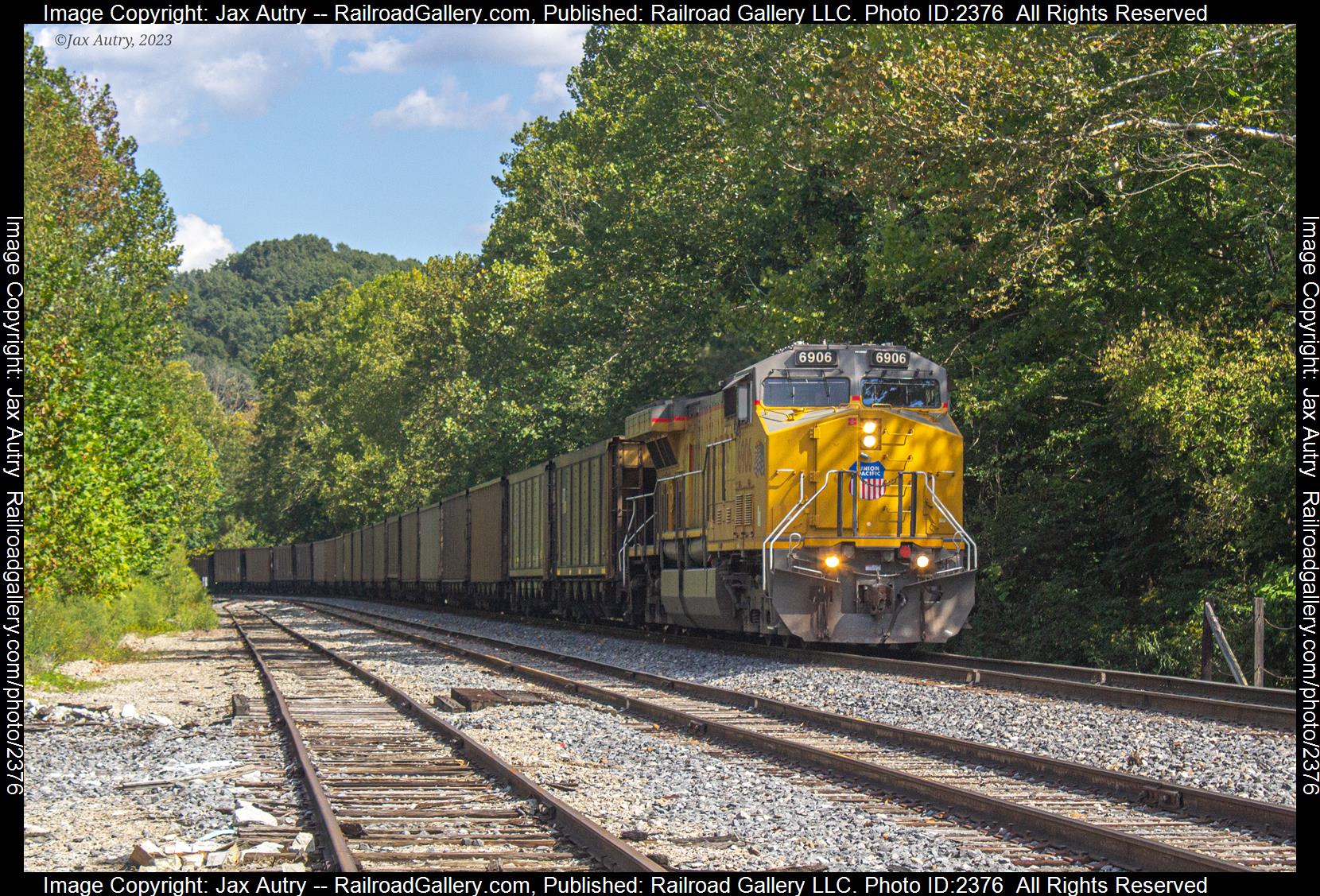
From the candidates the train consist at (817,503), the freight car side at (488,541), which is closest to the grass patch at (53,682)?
the train consist at (817,503)

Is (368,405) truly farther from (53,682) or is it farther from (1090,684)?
(1090,684)

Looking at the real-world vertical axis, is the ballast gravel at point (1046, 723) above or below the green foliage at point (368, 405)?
below

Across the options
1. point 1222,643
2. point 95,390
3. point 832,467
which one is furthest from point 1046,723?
point 95,390

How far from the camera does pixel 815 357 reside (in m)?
18.5

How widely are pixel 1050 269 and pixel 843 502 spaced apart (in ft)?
16.2

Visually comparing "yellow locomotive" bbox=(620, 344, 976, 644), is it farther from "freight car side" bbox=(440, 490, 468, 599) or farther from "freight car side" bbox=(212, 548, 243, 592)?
"freight car side" bbox=(212, 548, 243, 592)

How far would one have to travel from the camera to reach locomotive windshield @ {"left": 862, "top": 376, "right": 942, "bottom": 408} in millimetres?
18594

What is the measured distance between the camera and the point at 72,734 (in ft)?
39.5

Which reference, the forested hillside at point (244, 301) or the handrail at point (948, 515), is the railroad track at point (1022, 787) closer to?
the handrail at point (948, 515)

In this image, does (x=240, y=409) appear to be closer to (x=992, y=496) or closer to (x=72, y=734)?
(x=992, y=496)

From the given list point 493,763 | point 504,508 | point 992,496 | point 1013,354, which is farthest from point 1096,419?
point 504,508

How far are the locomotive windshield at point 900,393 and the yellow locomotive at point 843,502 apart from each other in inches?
0.6

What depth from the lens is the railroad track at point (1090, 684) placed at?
38.2 ft
